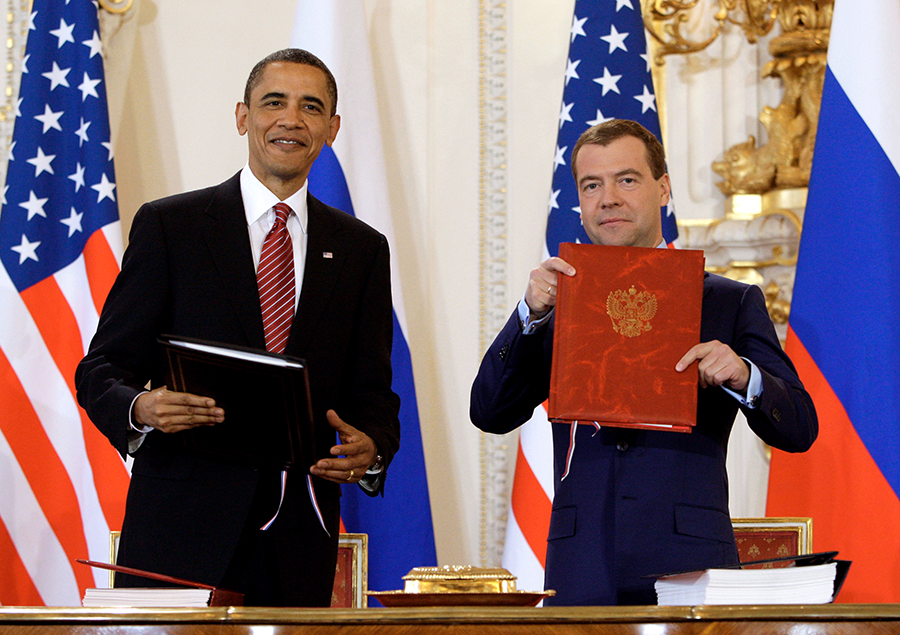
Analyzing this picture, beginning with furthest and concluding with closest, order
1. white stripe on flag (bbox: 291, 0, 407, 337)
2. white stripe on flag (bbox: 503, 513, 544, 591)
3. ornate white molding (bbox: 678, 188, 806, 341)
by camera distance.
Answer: ornate white molding (bbox: 678, 188, 806, 341) < white stripe on flag (bbox: 291, 0, 407, 337) < white stripe on flag (bbox: 503, 513, 544, 591)

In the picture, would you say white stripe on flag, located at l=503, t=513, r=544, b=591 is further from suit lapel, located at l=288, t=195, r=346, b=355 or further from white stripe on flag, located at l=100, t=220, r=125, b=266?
white stripe on flag, located at l=100, t=220, r=125, b=266

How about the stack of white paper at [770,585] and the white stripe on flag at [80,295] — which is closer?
the stack of white paper at [770,585]

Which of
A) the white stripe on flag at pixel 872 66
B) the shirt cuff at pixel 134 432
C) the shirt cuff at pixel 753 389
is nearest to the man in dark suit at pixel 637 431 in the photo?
the shirt cuff at pixel 753 389

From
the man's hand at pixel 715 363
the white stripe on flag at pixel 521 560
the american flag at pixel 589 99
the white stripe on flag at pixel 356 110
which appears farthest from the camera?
the white stripe on flag at pixel 356 110

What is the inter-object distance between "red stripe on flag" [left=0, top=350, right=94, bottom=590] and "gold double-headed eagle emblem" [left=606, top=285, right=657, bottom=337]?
221 centimetres

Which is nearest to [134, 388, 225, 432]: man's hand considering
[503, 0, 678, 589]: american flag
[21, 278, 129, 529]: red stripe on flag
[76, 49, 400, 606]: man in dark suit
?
[76, 49, 400, 606]: man in dark suit

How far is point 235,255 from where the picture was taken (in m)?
2.15

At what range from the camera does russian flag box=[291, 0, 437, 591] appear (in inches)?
135

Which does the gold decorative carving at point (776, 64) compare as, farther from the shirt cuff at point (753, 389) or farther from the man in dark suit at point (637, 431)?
the shirt cuff at point (753, 389)

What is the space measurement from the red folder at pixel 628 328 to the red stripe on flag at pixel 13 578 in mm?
2211

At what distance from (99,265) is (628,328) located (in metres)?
2.25

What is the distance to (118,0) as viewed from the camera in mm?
3838

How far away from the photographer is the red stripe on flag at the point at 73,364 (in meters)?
3.33

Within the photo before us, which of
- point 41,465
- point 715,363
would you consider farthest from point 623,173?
point 41,465
